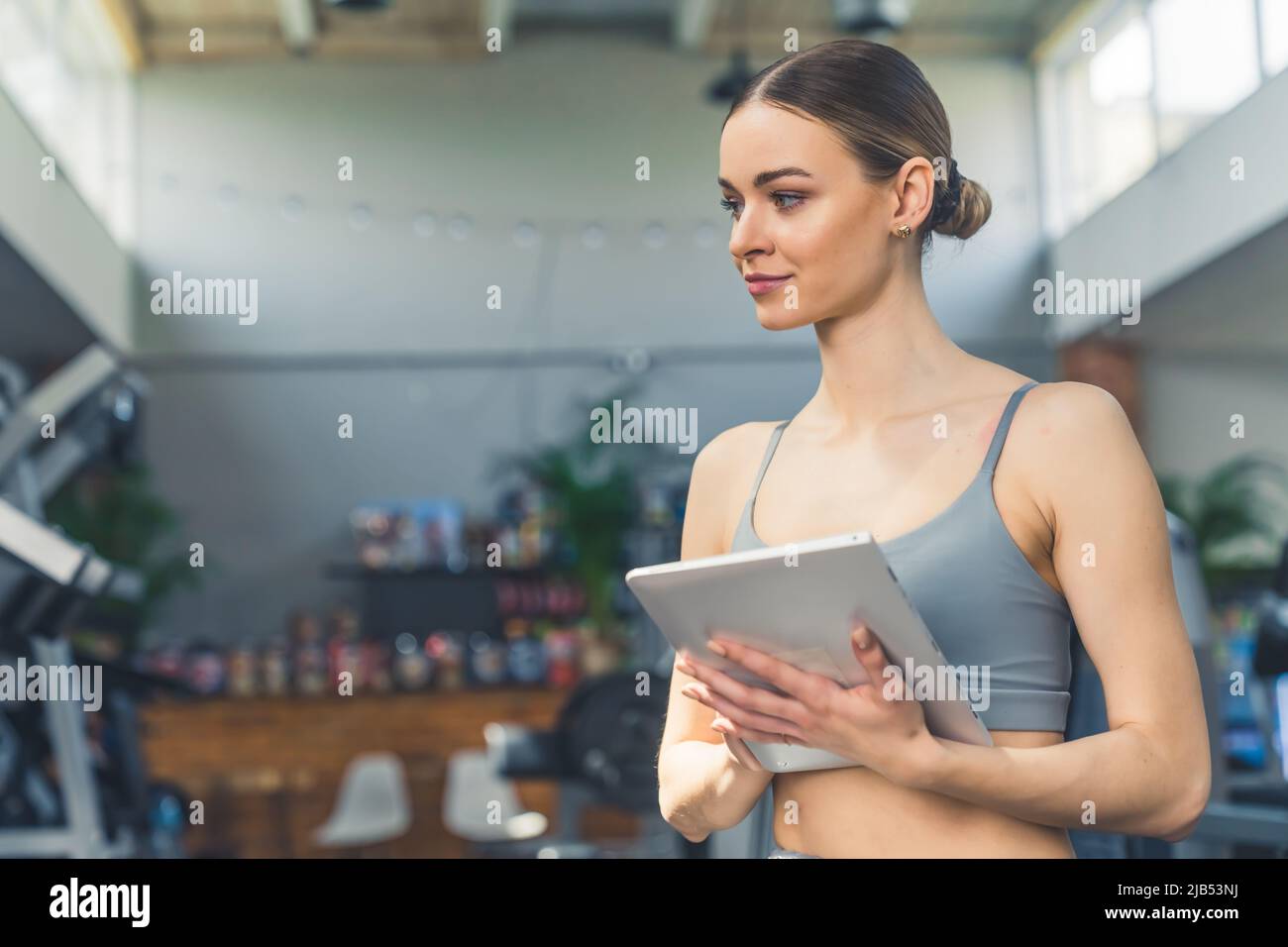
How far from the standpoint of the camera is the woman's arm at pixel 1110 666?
0.79 meters

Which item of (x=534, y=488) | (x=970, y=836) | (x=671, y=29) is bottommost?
(x=970, y=836)

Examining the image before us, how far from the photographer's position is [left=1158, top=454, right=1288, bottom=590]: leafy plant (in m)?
5.56

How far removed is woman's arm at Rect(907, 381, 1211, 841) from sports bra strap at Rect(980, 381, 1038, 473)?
18 millimetres

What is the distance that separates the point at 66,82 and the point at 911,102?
5.93 meters

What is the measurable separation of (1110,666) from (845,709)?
18 centimetres

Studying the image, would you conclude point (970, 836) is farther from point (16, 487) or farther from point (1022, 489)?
point (16, 487)

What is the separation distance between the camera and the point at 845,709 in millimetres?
768

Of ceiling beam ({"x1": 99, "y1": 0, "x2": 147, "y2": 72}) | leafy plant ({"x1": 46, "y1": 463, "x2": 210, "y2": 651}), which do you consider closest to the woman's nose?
leafy plant ({"x1": 46, "y1": 463, "x2": 210, "y2": 651})

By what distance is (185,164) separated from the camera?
684cm

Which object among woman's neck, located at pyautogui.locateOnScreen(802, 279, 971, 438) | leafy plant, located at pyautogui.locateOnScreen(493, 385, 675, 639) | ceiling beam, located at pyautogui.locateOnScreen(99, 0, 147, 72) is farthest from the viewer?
ceiling beam, located at pyautogui.locateOnScreen(99, 0, 147, 72)

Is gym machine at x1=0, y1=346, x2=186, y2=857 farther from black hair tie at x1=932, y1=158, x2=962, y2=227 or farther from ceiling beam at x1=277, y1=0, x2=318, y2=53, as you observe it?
ceiling beam at x1=277, y1=0, x2=318, y2=53

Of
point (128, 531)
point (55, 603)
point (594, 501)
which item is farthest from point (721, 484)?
point (128, 531)

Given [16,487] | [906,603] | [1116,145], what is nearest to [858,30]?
[1116,145]
